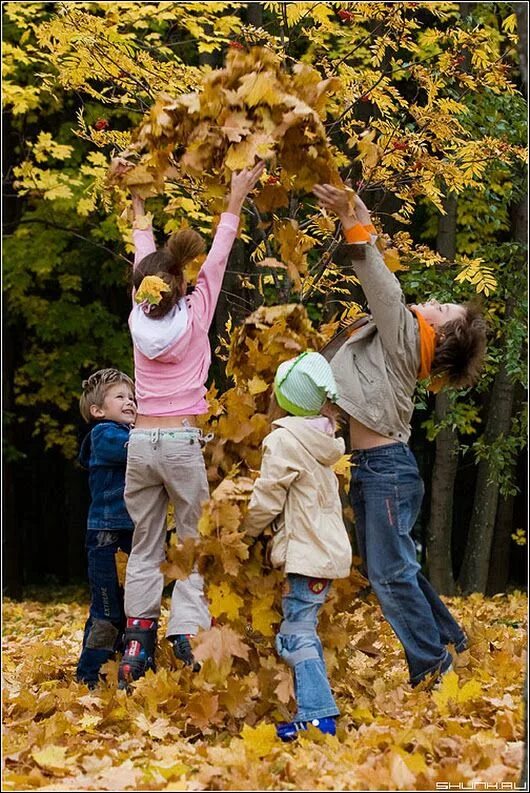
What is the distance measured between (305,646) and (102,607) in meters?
1.44

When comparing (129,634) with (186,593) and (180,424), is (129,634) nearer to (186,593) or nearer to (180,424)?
(186,593)

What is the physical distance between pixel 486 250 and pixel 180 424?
5462mm

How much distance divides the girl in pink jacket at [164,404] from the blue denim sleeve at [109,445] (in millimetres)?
520

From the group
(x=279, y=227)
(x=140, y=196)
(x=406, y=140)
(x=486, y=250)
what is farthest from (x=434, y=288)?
(x=140, y=196)

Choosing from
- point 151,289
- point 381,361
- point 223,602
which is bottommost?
point 223,602

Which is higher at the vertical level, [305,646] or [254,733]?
[305,646]

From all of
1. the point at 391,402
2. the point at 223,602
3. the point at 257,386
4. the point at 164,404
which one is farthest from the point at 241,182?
the point at 223,602

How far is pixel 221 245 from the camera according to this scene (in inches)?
172

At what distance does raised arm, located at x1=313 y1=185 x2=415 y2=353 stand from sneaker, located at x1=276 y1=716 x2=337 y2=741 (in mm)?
1387

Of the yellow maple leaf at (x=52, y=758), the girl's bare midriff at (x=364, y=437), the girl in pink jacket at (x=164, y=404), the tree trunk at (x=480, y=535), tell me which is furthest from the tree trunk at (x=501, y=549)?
the yellow maple leaf at (x=52, y=758)

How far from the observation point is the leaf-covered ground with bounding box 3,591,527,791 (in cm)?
334

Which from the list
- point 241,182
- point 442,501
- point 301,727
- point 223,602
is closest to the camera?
point 301,727

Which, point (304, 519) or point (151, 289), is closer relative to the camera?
point (304, 519)

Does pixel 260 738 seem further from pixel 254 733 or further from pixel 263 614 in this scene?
pixel 263 614
